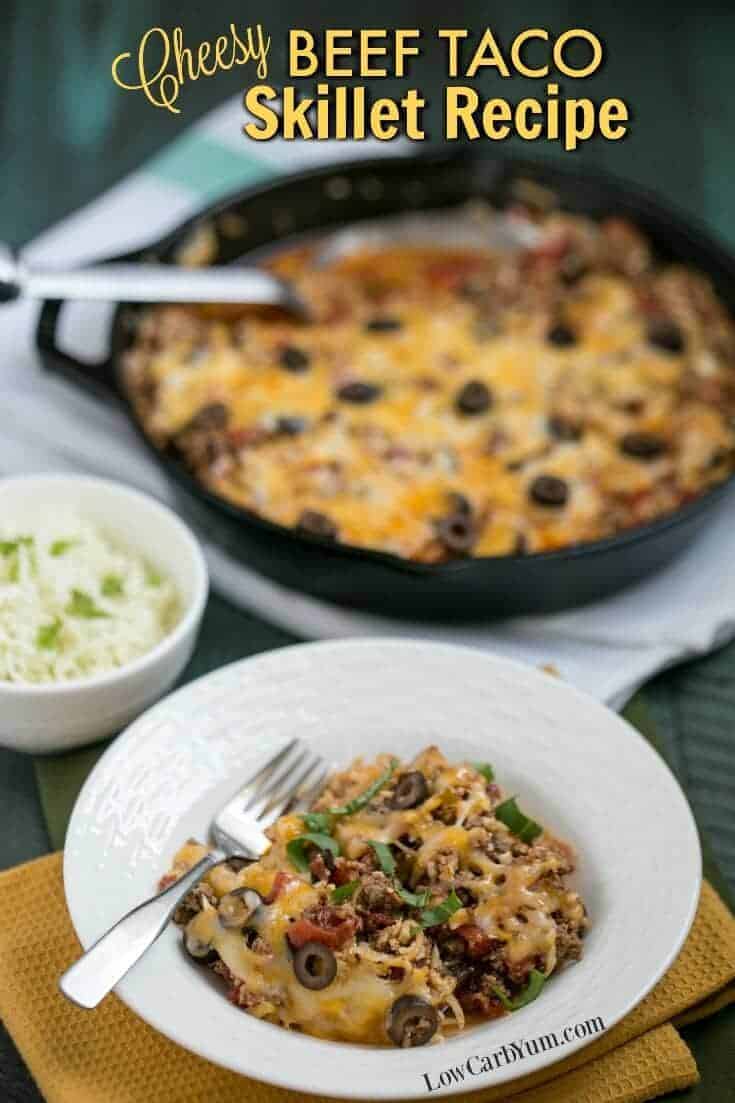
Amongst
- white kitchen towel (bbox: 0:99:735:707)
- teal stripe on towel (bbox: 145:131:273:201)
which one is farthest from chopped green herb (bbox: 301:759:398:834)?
teal stripe on towel (bbox: 145:131:273:201)

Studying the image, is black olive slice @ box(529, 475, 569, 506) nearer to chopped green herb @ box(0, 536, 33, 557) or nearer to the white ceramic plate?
the white ceramic plate

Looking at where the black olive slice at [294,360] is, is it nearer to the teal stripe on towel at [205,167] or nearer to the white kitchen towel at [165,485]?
the white kitchen towel at [165,485]

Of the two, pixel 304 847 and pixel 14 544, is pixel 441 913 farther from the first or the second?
pixel 14 544

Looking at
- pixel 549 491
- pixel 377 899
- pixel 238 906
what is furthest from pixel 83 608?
pixel 549 491

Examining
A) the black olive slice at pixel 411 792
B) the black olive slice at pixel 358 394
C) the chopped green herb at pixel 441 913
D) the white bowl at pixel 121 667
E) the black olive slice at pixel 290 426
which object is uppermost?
the black olive slice at pixel 358 394

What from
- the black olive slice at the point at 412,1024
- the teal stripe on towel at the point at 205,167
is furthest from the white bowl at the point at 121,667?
the teal stripe on towel at the point at 205,167

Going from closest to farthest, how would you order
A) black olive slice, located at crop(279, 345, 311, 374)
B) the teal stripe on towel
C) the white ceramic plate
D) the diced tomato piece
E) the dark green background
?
the white ceramic plate
the diced tomato piece
black olive slice, located at crop(279, 345, 311, 374)
the teal stripe on towel
the dark green background

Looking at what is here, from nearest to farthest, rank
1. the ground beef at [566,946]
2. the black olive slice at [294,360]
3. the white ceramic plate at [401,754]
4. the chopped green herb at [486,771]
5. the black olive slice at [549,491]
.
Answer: the white ceramic plate at [401,754] < the ground beef at [566,946] < the chopped green herb at [486,771] < the black olive slice at [549,491] < the black olive slice at [294,360]
